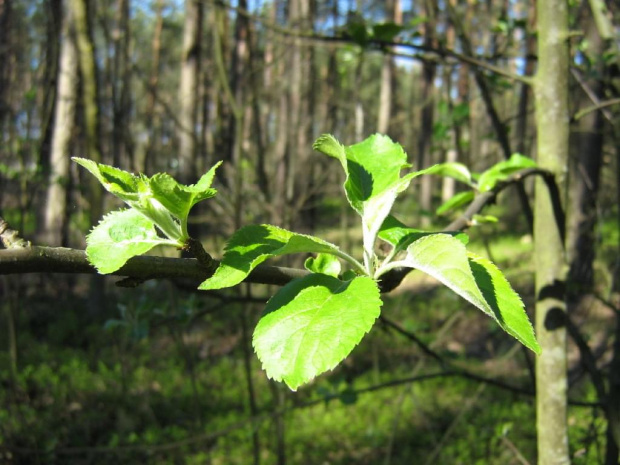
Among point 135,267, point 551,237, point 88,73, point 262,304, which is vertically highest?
point 88,73

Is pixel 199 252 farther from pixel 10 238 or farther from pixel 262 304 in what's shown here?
pixel 262 304

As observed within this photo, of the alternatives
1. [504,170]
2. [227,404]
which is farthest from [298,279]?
[227,404]

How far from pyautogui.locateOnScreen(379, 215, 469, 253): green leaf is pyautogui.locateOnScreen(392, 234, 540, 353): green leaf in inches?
1.7

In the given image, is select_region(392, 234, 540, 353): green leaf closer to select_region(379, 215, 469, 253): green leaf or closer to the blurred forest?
select_region(379, 215, 469, 253): green leaf

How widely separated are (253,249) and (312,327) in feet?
0.33

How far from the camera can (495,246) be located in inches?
412

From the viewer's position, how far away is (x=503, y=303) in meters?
0.44

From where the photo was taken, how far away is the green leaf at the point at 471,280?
39 centimetres

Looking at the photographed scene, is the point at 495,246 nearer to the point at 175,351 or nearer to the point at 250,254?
the point at 175,351

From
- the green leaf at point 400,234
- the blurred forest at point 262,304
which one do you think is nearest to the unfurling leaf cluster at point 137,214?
the green leaf at point 400,234

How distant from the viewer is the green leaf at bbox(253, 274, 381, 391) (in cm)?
38

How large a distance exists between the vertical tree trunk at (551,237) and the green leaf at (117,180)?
0.80 m

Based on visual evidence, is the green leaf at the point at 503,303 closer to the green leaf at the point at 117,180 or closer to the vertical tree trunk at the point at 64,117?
the green leaf at the point at 117,180

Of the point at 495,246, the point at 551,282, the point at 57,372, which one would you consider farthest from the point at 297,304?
the point at 495,246
